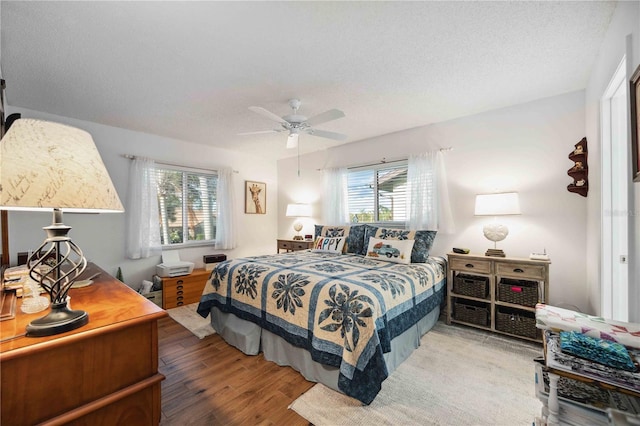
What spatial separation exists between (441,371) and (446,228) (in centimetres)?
189

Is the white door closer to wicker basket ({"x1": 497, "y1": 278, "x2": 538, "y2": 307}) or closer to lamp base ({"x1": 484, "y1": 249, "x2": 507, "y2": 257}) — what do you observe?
wicker basket ({"x1": 497, "y1": 278, "x2": 538, "y2": 307})

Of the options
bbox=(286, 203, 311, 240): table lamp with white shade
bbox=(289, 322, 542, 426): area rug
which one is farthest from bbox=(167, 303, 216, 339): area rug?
bbox=(286, 203, 311, 240): table lamp with white shade

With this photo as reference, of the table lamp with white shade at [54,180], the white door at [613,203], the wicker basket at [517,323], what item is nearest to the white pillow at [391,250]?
the wicker basket at [517,323]

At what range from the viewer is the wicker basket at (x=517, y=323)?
2.52 metres

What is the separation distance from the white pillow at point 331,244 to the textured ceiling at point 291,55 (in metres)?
1.72

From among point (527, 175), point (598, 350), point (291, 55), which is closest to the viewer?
point (598, 350)

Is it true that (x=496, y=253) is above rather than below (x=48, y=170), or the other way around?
below

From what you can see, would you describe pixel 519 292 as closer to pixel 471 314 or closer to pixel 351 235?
pixel 471 314

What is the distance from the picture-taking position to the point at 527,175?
2.95 metres

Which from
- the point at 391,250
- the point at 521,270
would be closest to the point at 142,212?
the point at 391,250

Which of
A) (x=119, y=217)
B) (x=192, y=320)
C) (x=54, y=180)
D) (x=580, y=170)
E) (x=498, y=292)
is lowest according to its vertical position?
(x=192, y=320)

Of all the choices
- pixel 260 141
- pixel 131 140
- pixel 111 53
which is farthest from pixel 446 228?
pixel 131 140

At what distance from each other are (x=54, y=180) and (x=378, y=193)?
3870 millimetres

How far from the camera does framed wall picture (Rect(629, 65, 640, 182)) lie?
129 cm
